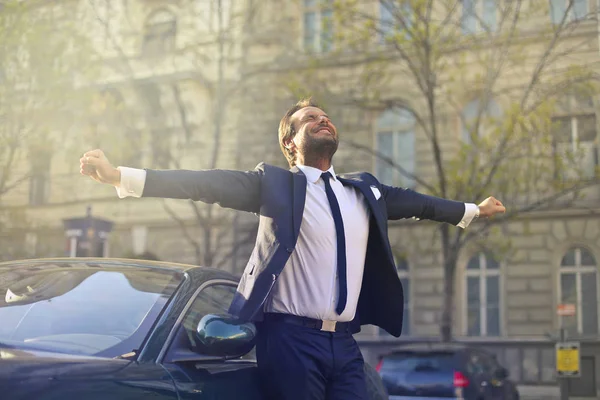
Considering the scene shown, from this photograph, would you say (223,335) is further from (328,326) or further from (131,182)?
(131,182)

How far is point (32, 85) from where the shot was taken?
16109mm

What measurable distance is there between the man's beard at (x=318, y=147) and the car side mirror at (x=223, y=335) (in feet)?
2.49

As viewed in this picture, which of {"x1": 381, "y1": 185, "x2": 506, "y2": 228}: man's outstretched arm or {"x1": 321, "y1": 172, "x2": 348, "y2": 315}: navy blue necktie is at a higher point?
{"x1": 381, "y1": 185, "x2": 506, "y2": 228}: man's outstretched arm

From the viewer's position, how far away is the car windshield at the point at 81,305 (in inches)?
122

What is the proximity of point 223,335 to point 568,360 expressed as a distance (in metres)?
12.0

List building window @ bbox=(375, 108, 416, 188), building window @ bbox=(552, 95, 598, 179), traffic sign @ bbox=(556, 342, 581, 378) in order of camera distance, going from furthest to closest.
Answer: building window @ bbox=(375, 108, 416, 188) < building window @ bbox=(552, 95, 598, 179) < traffic sign @ bbox=(556, 342, 581, 378)

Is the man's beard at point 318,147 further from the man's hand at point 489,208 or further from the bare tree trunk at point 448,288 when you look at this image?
the bare tree trunk at point 448,288

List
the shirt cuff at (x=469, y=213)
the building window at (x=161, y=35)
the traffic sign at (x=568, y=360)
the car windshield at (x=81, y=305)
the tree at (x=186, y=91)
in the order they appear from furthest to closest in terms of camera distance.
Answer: the building window at (x=161, y=35) < the tree at (x=186, y=91) < the traffic sign at (x=568, y=360) < the shirt cuff at (x=469, y=213) < the car windshield at (x=81, y=305)

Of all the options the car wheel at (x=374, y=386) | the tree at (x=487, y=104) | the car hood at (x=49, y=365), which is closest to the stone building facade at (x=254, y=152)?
the tree at (x=487, y=104)

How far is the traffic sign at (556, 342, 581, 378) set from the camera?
13.9 meters

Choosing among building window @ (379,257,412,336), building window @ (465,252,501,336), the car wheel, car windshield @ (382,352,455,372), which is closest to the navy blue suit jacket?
the car wheel

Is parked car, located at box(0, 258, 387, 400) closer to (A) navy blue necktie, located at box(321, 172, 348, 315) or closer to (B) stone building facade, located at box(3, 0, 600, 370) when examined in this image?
(A) navy blue necktie, located at box(321, 172, 348, 315)

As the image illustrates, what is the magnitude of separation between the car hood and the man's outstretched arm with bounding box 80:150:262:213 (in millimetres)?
595

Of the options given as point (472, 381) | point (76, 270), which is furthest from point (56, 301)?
point (472, 381)
